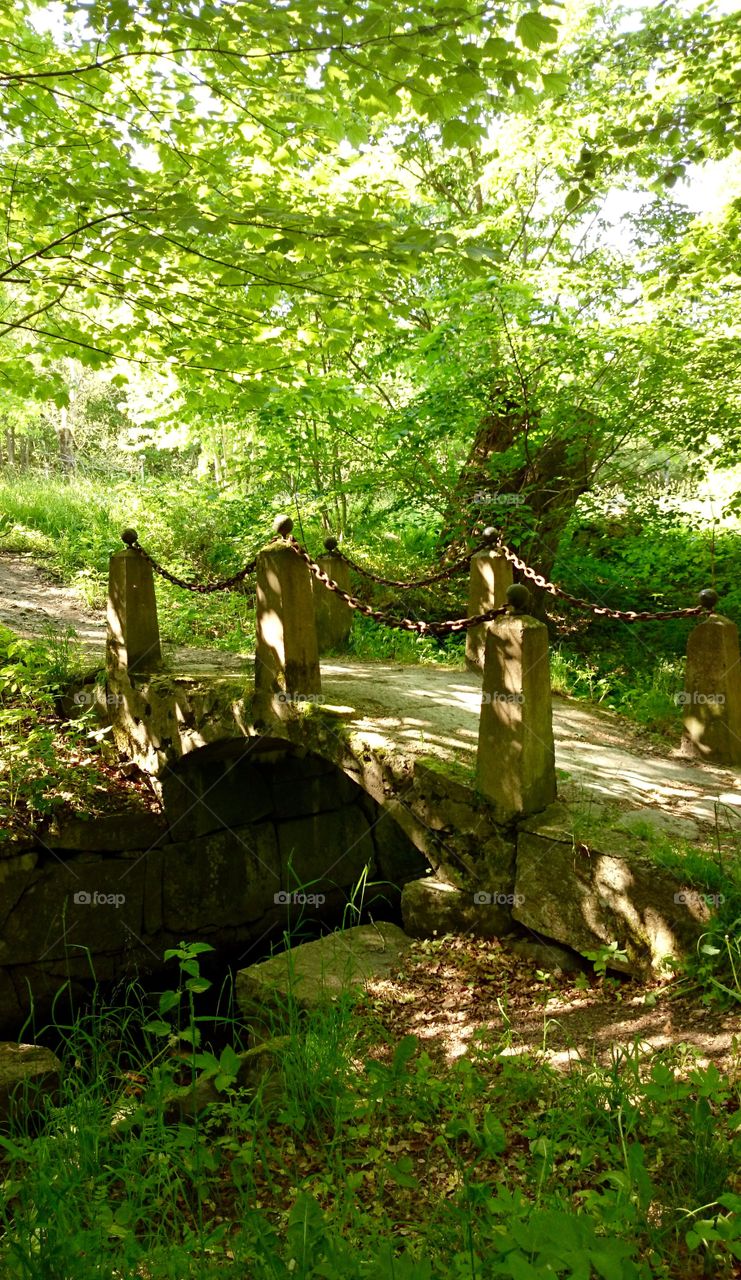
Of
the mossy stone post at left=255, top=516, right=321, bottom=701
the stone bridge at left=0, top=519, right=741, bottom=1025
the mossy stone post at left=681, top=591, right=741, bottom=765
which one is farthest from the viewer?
the mossy stone post at left=255, top=516, right=321, bottom=701

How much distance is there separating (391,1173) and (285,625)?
3.92 meters

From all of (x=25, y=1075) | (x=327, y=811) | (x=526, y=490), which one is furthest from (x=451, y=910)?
(x=526, y=490)

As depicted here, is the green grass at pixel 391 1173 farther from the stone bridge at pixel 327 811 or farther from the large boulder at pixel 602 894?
the stone bridge at pixel 327 811

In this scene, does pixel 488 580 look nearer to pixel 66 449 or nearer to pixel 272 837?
pixel 272 837

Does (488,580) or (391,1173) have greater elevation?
(488,580)

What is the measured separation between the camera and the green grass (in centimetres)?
236

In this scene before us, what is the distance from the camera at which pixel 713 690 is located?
5816 millimetres

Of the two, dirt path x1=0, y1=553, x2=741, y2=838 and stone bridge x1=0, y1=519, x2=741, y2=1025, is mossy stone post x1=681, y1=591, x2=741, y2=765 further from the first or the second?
dirt path x1=0, y1=553, x2=741, y2=838

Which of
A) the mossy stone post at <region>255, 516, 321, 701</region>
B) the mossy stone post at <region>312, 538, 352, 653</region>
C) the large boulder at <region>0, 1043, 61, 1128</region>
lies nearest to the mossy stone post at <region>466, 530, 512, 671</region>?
the mossy stone post at <region>255, 516, 321, 701</region>

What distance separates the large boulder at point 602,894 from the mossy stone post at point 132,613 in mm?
4315

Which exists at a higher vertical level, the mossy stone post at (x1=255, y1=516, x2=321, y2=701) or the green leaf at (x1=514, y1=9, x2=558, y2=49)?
the green leaf at (x1=514, y1=9, x2=558, y2=49)

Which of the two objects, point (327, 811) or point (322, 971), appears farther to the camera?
point (327, 811)

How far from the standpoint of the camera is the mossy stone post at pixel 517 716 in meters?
4.80

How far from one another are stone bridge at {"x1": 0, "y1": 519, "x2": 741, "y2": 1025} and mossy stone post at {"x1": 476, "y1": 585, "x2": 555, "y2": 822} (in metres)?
0.01
